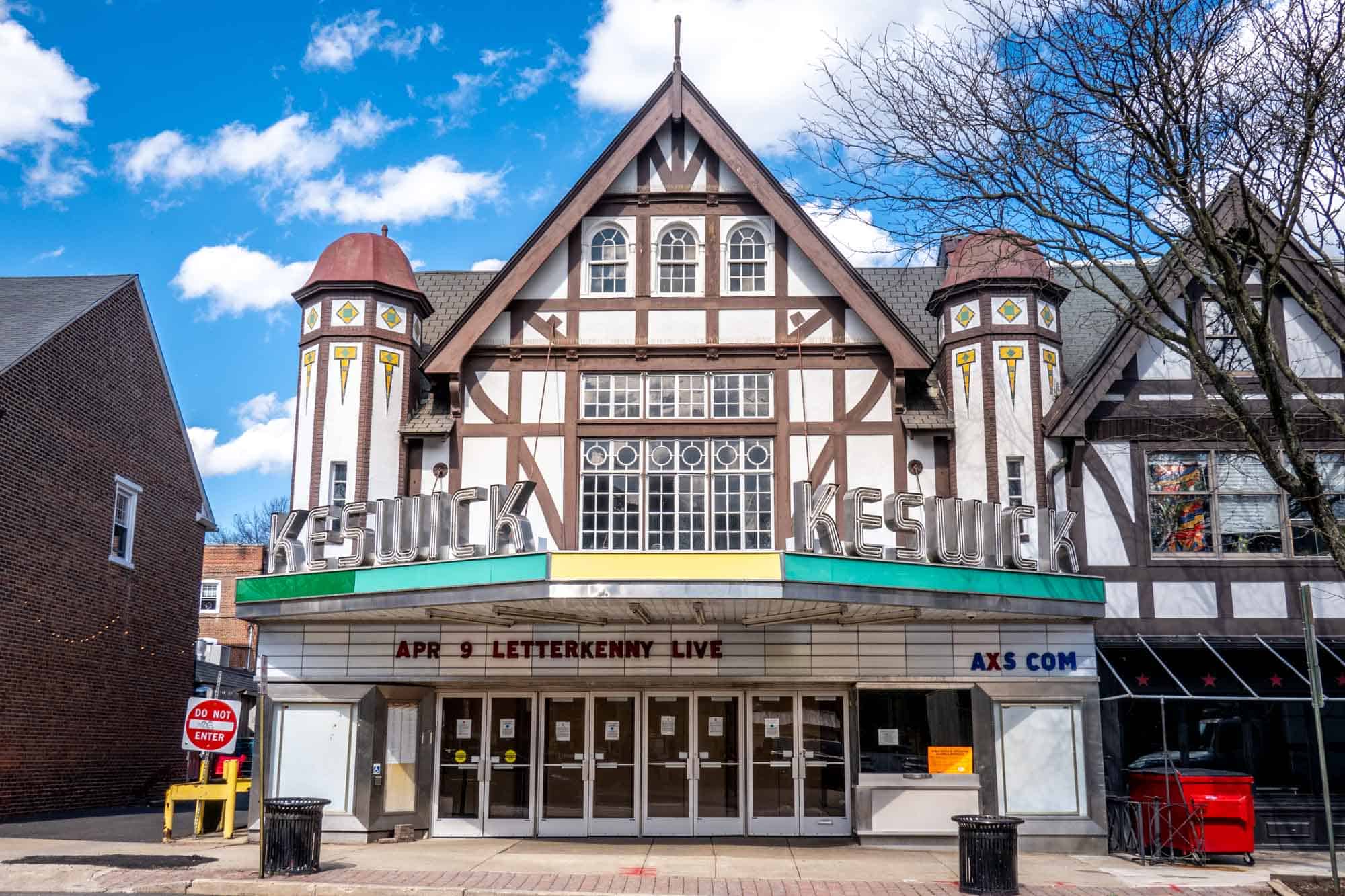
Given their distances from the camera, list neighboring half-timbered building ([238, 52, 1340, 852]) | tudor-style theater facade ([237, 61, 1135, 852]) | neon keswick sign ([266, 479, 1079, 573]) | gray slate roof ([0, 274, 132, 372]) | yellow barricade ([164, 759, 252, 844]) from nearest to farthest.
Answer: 1. neon keswick sign ([266, 479, 1079, 573])
2. tudor-style theater facade ([237, 61, 1135, 852])
3. neighboring half-timbered building ([238, 52, 1340, 852])
4. yellow barricade ([164, 759, 252, 844])
5. gray slate roof ([0, 274, 132, 372])

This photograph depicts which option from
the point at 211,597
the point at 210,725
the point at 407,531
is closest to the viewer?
the point at 407,531

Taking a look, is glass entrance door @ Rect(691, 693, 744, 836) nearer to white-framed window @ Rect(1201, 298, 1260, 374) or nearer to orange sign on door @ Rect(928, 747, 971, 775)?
orange sign on door @ Rect(928, 747, 971, 775)

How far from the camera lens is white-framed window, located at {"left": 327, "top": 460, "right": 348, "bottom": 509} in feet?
64.0

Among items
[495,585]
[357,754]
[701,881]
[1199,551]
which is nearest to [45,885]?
[357,754]

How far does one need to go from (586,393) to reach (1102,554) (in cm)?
838

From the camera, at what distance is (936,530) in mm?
16750

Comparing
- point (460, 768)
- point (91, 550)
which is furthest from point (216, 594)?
point (460, 768)

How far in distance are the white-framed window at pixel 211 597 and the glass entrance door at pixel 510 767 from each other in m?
39.8

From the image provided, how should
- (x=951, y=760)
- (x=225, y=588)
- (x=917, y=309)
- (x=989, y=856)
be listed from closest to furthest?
(x=989, y=856), (x=951, y=760), (x=917, y=309), (x=225, y=588)

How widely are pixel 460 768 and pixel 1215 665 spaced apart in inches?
448

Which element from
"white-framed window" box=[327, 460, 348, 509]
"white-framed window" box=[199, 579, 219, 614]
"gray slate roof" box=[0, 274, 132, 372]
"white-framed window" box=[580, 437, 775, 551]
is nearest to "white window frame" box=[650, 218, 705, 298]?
"white-framed window" box=[580, 437, 775, 551]

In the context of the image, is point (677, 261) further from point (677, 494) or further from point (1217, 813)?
point (1217, 813)

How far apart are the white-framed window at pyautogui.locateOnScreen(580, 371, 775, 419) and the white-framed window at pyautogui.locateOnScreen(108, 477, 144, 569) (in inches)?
435

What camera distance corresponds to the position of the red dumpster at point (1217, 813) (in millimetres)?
16422
